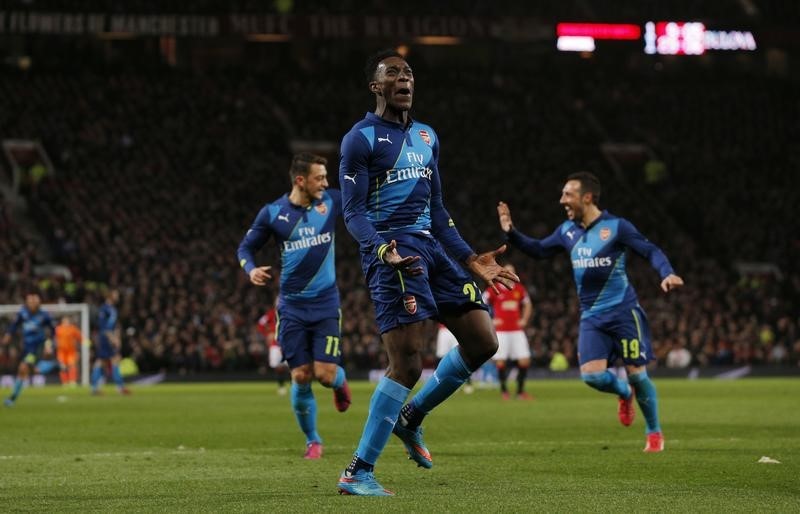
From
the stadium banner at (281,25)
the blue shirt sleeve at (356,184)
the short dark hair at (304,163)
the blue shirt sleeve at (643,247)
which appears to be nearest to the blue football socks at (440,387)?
the blue shirt sleeve at (356,184)

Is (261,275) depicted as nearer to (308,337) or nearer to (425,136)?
(308,337)

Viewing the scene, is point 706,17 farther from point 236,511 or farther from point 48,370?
point 236,511

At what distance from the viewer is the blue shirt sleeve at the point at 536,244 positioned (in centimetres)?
1186

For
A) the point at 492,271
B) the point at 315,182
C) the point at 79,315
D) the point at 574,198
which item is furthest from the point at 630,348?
the point at 79,315

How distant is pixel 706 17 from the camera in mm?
47625

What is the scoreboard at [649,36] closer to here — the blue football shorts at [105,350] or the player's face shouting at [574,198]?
the blue football shorts at [105,350]

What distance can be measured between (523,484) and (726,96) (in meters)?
45.7

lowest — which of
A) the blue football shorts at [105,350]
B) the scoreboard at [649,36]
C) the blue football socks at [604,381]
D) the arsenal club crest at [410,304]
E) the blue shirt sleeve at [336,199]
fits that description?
the blue football shorts at [105,350]

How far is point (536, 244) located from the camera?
40.4 feet

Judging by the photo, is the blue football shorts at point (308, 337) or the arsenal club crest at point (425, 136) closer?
the arsenal club crest at point (425, 136)

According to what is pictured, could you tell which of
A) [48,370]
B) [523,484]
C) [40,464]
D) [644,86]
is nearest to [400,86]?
[523,484]

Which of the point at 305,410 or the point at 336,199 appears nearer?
the point at 305,410

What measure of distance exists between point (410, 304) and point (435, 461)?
320 centimetres

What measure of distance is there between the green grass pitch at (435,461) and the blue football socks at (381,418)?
1.06 ft
